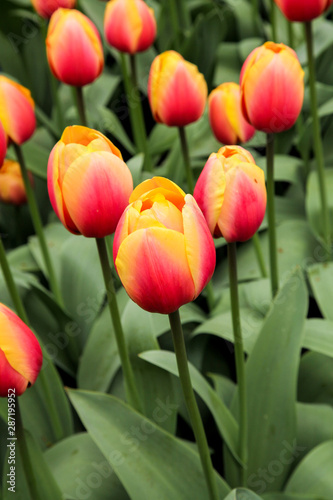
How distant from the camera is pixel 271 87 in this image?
2.51 ft

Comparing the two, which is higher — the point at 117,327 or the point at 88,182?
the point at 88,182

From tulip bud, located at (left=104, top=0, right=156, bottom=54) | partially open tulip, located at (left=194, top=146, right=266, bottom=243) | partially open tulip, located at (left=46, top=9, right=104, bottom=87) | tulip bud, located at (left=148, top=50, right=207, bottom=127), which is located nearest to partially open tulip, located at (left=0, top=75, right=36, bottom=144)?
partially open tulip, located at (left=46, top=9, right=104, bottom=87)

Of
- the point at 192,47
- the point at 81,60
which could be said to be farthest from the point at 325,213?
the point at 192,47

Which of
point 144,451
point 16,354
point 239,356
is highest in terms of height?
point 16,354

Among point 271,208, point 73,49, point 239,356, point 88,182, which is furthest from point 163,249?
point 73,49

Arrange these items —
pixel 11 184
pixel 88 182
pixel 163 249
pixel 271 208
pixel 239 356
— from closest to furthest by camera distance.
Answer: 1. pixel 163 249
2. pixel 88 182
3. pixel 239 356
4. pixel 271 208
5. pixel 11 184

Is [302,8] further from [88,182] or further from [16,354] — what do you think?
[16,354]

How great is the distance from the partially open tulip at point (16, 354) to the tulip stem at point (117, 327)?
129mm

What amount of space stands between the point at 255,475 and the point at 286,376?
152mm

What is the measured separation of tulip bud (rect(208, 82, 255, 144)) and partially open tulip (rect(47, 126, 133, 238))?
1.36 ft

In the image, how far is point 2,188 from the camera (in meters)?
1.30

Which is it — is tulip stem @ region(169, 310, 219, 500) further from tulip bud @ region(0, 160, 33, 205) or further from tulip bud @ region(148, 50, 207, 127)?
tulip bud @ region(0, 160, 33, 205)

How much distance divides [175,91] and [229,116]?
0.34ft

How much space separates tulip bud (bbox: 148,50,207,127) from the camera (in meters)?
0.95
